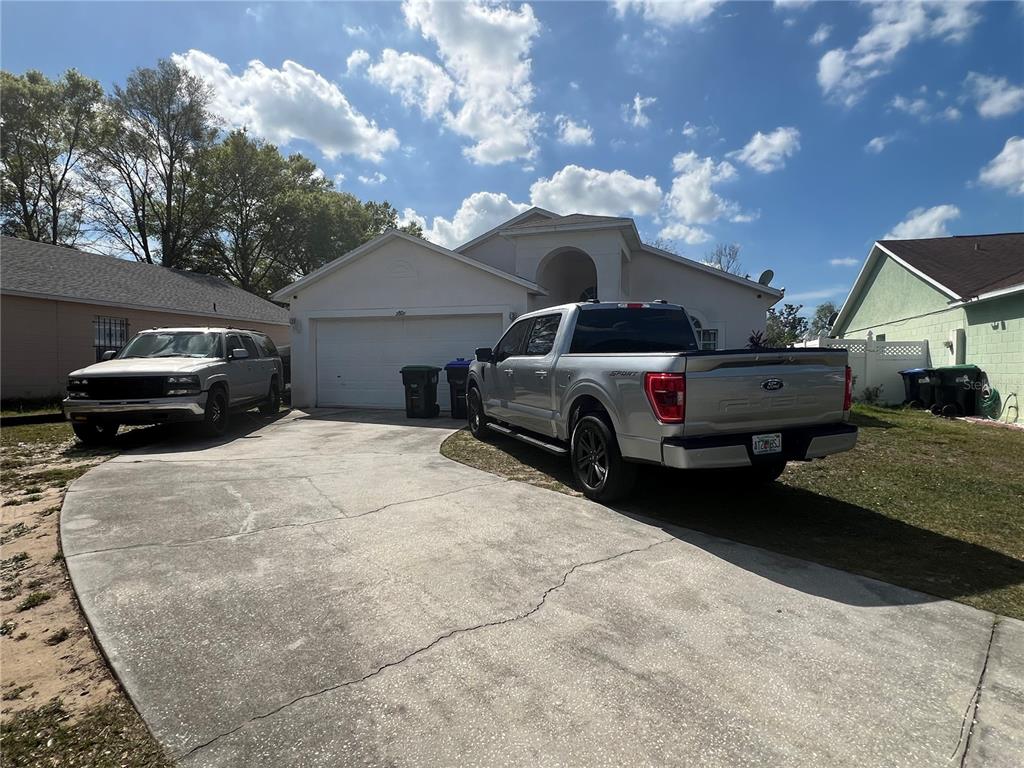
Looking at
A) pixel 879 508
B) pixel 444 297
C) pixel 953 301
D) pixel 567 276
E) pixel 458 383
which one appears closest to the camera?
pixel 879 508

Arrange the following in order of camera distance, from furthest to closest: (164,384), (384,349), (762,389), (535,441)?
(384,349) < (164,384) < (535,441) < (762,389)

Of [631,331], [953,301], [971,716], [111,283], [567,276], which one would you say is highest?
[111,283]

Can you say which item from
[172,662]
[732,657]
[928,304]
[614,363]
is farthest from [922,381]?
[172,662]

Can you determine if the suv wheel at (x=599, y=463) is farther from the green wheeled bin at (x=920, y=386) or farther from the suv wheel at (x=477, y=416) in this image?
the green wheeled bin at (x=920, y=386)

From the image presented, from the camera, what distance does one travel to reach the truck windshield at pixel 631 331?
595cm

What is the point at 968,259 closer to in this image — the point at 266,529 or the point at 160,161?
the point at 266,529

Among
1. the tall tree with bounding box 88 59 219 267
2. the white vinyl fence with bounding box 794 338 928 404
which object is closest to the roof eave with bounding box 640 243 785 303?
the white vinyl fence with bounding box 794 338 928 404

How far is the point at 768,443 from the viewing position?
4.39 metres

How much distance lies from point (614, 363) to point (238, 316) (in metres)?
20.1

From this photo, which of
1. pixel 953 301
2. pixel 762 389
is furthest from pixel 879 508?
pixel 953 301

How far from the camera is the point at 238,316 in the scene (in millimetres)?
21031

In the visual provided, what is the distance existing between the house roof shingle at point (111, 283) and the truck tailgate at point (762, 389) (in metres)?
17.0

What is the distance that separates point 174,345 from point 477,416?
5.72 metres

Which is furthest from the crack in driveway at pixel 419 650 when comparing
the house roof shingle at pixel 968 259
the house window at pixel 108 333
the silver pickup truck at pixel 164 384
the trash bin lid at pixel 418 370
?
the house window at pixel 108 333
